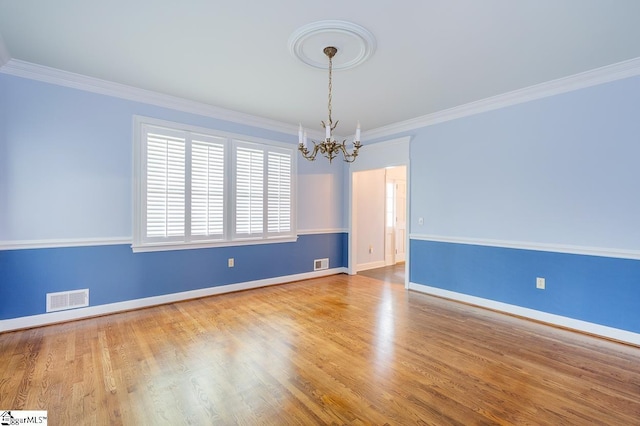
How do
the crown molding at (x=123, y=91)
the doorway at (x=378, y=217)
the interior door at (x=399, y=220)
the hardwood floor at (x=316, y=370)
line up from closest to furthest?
1. the hardwood floor at (x=316, y=370)
2. the crown molding at (x=123, y=91)
3. the doorway at (x=378, y=217)
4. the interior door at (x=399, y=220)

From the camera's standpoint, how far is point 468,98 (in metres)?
3.90

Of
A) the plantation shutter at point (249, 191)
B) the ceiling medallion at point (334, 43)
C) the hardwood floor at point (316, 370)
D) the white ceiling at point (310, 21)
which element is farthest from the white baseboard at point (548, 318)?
the ceiling medallion at point (334, 43)

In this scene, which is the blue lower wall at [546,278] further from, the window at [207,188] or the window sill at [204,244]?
the window at [207,188]

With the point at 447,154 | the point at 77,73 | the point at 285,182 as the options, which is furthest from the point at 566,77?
the point at 77,73

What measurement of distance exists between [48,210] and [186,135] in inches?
71.0

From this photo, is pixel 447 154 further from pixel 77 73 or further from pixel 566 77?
pixel 77 73

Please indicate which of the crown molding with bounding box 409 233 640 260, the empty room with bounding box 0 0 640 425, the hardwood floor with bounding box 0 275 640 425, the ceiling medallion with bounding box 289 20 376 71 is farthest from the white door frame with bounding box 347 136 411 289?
the ceiling medallion with bounding box 289 20 376 71

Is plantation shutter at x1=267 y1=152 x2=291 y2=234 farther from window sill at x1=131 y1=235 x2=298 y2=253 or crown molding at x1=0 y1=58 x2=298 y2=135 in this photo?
crown molding at x1=0 y1=58 x2=298 y2=135

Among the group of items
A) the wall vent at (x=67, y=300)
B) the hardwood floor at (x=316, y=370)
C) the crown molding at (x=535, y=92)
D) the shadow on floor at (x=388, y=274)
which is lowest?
the hardwood floor at (x=316, y=370)

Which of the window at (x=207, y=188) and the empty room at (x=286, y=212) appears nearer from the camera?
the empty room at (x=286, y=212)

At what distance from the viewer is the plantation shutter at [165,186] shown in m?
3.86

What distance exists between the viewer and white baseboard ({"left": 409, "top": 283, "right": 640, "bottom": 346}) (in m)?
2.99

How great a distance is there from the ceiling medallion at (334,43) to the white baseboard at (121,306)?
11.3 feet

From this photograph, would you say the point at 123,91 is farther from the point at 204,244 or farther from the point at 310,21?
the point at 310,21
